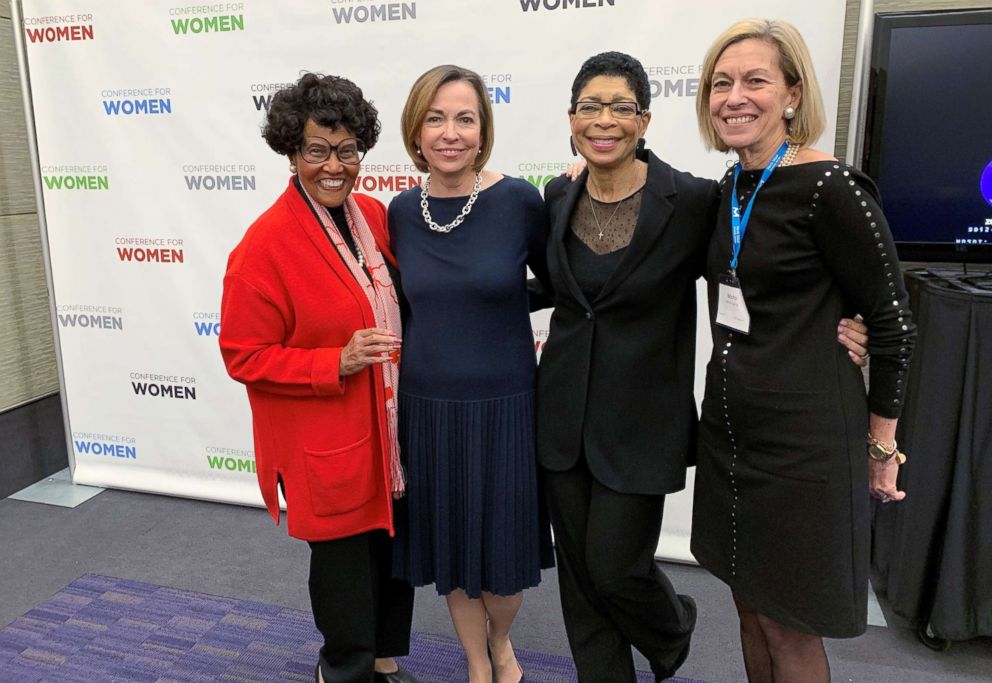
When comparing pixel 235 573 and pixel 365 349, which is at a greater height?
pixel 365 349

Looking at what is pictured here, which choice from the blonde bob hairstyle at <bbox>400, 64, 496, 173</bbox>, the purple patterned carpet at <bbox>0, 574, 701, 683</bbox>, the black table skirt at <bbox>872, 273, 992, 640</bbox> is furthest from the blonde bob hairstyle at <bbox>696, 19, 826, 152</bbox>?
the purple patterned carpet at <bbox>0, 574, 701, 683</bbox>

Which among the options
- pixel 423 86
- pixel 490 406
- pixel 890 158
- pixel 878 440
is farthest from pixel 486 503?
pixel 890 158

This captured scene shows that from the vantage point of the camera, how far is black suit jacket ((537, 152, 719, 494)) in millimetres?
1528

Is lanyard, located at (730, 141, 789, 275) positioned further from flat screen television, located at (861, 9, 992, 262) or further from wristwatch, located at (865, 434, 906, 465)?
flat screen television, located at (861, 9, 992, 262)

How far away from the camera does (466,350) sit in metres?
1.68

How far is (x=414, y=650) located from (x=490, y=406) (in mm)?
1026

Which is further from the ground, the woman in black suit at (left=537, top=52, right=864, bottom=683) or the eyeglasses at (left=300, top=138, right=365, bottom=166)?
the eyeglasses at (left=300, top=138, right=365, bottom=166)

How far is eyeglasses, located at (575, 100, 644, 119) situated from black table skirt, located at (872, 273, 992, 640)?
46.6 inches

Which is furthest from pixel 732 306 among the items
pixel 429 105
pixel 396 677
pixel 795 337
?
pixel 396 677

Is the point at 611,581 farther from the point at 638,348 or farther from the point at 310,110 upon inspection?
the point at 310,110

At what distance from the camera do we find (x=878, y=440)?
143 cm

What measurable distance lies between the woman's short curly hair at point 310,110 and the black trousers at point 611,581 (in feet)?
3.04

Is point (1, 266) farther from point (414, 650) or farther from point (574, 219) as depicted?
point (574, 219)

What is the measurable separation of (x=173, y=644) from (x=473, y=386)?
4.69 ft
